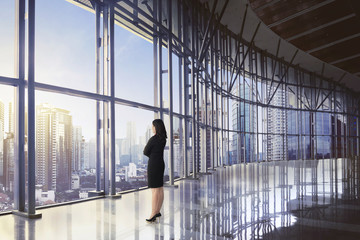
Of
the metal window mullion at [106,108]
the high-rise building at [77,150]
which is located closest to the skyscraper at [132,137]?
the metal window mullion at [106,108]

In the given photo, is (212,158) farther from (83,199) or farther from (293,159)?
(293,159)

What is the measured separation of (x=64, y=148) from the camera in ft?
23.0

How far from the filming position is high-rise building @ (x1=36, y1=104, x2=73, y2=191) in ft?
20.8

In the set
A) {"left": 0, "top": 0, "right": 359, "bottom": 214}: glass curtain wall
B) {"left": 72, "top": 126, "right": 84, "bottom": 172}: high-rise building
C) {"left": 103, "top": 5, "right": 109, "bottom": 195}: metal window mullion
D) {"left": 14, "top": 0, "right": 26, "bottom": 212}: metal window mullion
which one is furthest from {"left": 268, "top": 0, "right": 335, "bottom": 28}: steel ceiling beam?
{"left": 14, "top": 0, "right": 26, "bottom": 212}: metal window mullion

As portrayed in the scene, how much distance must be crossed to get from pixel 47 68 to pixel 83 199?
123 inches

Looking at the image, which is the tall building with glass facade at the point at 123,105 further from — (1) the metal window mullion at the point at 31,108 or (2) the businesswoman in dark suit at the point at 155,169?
(2) the businesswoman in dark suit at the point at 155,169

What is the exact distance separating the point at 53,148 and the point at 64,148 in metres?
0.30

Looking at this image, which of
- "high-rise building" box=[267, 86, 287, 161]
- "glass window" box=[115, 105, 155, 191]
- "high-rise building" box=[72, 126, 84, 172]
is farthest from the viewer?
"high-rise building" box=[267, 86, 287, 161]

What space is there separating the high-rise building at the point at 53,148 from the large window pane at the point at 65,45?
793mm

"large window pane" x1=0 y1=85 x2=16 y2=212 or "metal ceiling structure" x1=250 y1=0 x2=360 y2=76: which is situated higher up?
"metal ceiling structure" x1=250 y1=0 x2=360 y2=76

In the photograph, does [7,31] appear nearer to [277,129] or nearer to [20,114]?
[20,114]

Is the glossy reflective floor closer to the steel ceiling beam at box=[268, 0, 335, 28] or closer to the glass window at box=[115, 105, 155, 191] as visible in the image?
the glass window at box=[115, 105, 155, 191]

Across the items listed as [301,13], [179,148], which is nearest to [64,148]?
[179,148]

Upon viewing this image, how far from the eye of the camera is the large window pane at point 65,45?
670 cm
